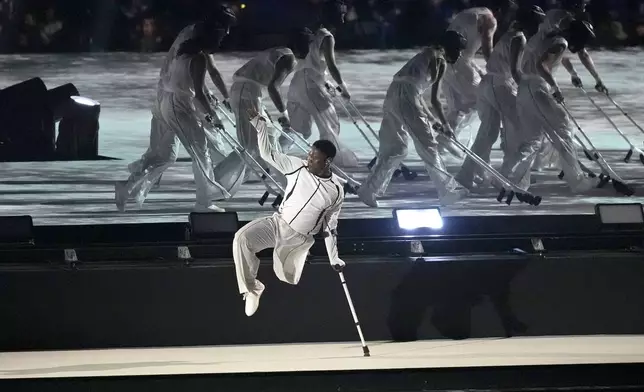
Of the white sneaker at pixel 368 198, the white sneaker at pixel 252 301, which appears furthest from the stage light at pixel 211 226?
the white sneaker at pixel 368 198

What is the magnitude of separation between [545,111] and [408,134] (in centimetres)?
109

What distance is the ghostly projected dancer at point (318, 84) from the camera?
29.2ft

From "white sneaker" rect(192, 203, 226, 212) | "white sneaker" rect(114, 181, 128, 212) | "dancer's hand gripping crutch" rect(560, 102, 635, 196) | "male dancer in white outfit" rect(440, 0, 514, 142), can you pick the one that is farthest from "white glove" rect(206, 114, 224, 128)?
"dancer's hand gripping crutch" rect(560, 102, 635, 196)

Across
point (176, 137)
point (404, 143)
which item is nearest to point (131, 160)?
point (176, 137)

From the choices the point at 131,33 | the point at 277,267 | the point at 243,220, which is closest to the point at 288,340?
the point at 277,267

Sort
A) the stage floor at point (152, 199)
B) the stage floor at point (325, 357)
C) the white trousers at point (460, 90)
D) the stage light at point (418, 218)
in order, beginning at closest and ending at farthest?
the stage floor at point (325, 357), the stage light at point (418, 218), the stage floor at point (152, 199), the white trousers at point (460, 90)

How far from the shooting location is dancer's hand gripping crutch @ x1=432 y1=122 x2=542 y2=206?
887cm

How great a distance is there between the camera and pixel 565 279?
7.43 metres

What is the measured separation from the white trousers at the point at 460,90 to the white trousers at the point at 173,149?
6.45 ft

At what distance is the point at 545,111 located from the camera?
901 cm

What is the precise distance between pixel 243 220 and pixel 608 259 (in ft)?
8.60

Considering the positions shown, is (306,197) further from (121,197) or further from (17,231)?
(121,197)

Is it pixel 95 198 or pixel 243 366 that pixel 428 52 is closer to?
pixel 95 198

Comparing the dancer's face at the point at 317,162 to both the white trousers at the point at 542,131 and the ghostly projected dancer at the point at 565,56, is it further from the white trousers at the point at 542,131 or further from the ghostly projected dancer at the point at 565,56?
the ghostly projected dancer at the point at 565,56
